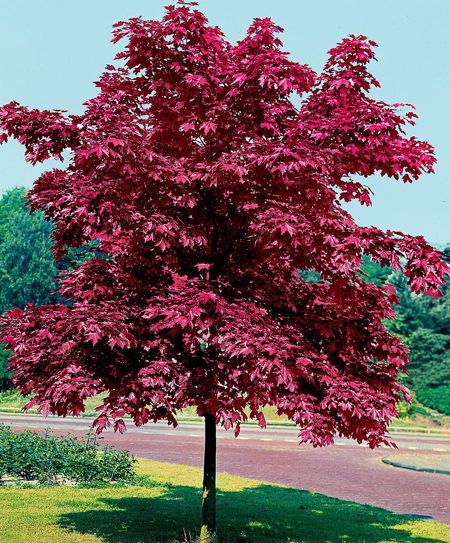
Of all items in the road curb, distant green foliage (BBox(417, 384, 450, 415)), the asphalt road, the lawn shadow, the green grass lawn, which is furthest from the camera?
distant green foliage (BBox(417, 384, 450, 415))

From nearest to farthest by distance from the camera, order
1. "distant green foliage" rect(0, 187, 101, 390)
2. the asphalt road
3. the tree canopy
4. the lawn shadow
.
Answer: the tree canopy < the lawn shadow < the asphalt road < "distant green foliage" rect(0, 187, 101, 390)

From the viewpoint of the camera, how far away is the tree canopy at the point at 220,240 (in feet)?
25.0

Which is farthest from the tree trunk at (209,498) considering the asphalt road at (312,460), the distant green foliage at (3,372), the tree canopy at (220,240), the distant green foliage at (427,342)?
the distant green foliage at (3,372)

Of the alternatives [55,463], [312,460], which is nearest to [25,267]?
[312,460]

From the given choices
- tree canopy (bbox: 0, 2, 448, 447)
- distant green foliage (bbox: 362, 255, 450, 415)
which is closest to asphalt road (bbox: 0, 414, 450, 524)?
tree canopy (bbox: 0, 2, 448, 447)

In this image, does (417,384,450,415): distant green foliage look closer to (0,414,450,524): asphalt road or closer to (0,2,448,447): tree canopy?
(0,414,450,524): asphalt road

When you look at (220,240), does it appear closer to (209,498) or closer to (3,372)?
(209,498)

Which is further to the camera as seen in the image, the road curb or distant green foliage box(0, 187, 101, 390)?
distant green foliage box(0, 187, 101, 390)

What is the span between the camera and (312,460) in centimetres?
2150

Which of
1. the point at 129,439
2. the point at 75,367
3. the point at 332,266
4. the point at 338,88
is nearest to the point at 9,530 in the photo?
the point at 75,367

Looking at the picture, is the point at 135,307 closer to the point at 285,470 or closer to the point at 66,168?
the point at 66,168

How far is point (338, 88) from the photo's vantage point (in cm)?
895

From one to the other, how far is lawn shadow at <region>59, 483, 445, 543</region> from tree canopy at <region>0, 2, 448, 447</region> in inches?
111

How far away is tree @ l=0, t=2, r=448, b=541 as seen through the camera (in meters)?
7.63
